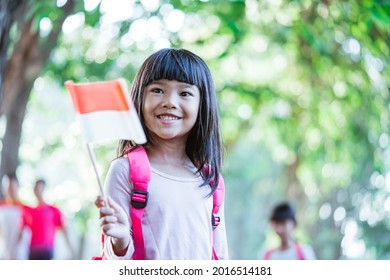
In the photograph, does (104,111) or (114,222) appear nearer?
(114,222)

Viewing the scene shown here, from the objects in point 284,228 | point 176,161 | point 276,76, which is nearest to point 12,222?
point 284,228

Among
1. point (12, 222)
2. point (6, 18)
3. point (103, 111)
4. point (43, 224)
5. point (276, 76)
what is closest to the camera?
point (103, 111)

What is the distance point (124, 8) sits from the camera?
5.49 metres

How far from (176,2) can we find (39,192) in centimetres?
275

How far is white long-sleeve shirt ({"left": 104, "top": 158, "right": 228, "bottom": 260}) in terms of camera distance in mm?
2072

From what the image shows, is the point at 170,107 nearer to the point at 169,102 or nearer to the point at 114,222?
the point at 169,102

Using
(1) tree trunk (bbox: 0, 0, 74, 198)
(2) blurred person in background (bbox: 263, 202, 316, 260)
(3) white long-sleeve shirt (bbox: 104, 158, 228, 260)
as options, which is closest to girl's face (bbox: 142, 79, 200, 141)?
(3) white long-sleeve shirt (bbox: 104, 158, 228, 260)

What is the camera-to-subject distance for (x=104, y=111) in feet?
6.57

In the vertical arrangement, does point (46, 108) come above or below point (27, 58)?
above

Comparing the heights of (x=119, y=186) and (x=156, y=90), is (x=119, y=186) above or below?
below

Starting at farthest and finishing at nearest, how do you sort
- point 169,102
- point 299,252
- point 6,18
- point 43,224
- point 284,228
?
point 43,224 < point 284,228 < point 299,252 < point 6,18 < point 169,102

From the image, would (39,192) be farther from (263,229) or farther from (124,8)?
(263,229)

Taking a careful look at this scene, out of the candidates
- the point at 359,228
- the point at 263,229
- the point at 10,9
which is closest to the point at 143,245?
the point at 10,9
